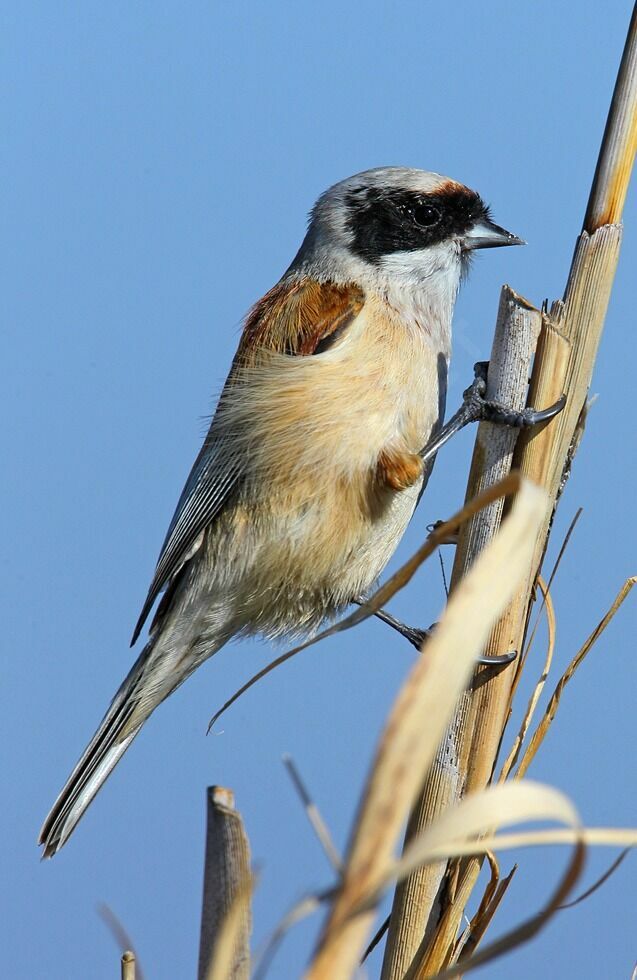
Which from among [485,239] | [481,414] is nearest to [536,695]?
[481,414]

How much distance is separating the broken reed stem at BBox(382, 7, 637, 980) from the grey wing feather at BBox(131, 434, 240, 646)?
3.81ft

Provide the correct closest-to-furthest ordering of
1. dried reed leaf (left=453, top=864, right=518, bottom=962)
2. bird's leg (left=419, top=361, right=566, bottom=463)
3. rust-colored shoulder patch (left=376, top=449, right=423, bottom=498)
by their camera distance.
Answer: dried reed leaf (left=453, top=864, right=518, bottom=962) → bird's leg (left=419, top=361, right=566, bottom=463) → rust-colored shoulder patch (left=376, top=449, right=423, bottom=498)

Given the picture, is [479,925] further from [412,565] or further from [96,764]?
[96,764]

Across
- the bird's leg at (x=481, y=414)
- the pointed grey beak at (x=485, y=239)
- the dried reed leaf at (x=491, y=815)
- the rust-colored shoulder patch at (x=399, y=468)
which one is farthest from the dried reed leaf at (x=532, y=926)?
the pointed grey beak at (x=485, y=239)

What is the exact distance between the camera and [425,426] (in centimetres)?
273

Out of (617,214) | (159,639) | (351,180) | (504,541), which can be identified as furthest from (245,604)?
(504,541)

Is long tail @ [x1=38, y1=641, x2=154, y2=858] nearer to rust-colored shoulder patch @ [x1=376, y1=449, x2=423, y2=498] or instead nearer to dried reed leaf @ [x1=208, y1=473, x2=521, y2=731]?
rust-colored shoulder patch @ [x1=376, y1=449, x2=423, y2=498]

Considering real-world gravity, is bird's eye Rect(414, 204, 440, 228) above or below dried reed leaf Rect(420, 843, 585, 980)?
above

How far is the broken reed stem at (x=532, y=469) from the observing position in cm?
151

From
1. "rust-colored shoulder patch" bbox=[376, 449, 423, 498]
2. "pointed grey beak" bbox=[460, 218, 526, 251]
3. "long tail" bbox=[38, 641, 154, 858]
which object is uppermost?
"pointed grey beak" bbox=[460, 218, 526, 251]

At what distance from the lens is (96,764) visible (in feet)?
9.36

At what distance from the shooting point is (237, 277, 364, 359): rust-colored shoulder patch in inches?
113

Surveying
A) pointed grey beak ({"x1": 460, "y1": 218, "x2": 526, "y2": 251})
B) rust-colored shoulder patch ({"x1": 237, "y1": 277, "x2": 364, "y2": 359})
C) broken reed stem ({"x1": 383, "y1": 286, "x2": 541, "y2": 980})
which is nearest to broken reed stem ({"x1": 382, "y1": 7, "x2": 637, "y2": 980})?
broken reed stem ({"x1": 383, "y1": 286, "x2": 541, "y2": 980})

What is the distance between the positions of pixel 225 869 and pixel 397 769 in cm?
38
